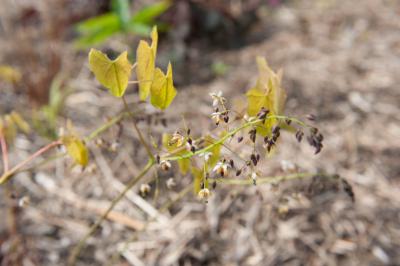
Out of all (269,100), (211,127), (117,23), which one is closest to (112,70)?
(269,100)

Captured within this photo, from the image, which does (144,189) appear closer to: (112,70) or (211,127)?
(112,70)

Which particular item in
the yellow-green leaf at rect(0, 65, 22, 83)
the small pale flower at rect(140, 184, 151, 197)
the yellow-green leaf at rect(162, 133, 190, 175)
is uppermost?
the yellow-green leaf at rect(162, 133, 190, 175)

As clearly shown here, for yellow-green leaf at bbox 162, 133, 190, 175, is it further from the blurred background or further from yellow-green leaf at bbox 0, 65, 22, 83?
yellow-green leaf at bbox 0, 65, 22, 83

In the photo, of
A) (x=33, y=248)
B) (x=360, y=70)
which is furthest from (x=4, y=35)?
(x=360, y=70)

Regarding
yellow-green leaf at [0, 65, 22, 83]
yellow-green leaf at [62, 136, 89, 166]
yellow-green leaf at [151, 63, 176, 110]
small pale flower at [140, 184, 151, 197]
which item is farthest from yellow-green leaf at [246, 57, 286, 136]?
yellow-green leaf at [0, 65, 22, 83]

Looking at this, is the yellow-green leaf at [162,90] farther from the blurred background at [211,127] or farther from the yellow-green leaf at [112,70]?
the blurred background at [211,127]
